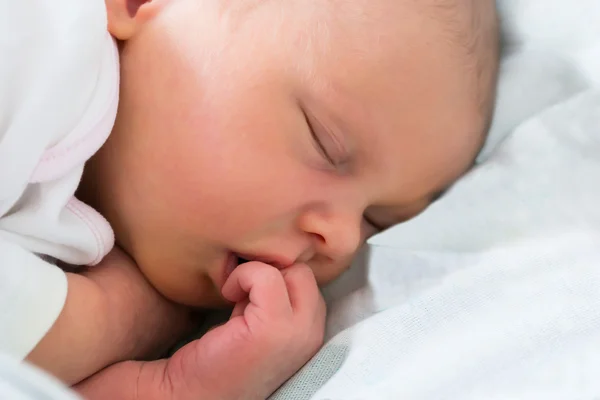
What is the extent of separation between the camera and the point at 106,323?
855mm

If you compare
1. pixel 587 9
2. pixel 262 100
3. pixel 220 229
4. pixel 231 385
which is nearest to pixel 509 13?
pixel 587 9

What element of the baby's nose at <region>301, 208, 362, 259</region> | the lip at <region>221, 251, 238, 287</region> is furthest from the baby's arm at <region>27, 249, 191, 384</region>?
the baby's nose at <region>301, 208, 362, 259</region>

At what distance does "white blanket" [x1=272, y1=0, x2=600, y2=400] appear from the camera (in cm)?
77

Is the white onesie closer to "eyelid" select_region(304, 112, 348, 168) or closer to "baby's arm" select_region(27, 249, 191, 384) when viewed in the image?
"baby's arm" select_region(27, 249, 191, 384)

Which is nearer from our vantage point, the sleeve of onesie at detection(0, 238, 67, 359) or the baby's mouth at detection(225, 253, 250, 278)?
the sleeve of onesie at detection(0, 238, 67, 359)

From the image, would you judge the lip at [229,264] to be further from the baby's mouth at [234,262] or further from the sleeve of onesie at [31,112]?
the sleeve of onesie at [31,112]

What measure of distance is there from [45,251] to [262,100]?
30 centimetres

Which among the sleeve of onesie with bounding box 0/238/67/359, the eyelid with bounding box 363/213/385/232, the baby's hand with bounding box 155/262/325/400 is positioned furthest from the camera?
the eyelid with bounding box 363/213/385/232

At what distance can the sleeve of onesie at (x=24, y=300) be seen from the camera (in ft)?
2.36

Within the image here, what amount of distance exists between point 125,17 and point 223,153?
0.23 metres

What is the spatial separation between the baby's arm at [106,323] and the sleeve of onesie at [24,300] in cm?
3

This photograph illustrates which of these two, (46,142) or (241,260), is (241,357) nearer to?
(241,260)

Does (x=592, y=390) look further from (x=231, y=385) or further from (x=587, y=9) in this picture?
(x=587, y=9)

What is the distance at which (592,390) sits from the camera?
704mm
